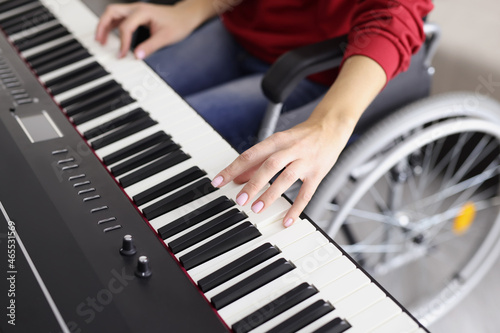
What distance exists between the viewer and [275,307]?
0.70 m

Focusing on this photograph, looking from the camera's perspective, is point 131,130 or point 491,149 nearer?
point 131,130

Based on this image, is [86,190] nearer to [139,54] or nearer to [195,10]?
[139,54]

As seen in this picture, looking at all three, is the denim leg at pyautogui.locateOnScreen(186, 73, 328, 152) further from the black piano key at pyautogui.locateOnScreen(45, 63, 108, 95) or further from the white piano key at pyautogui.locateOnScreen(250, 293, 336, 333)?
the white piano key at pyautogui.locateOnScreen(250, 293, 336, 333)

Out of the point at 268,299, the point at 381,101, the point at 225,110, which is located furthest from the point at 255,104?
the point at 268,299

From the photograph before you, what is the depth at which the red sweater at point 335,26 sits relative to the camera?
1062 mm

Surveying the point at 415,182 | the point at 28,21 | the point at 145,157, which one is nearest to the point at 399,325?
the point at 145,157

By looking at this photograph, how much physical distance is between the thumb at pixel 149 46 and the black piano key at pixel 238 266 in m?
0.55

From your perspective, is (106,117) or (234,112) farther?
(234,112)

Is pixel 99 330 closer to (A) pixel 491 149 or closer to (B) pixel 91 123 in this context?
(B) pixel 91 123

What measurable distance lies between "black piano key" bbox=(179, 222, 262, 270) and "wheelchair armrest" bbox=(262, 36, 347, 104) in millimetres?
314

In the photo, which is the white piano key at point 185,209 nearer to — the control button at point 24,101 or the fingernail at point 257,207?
the fingernail at point 257,207

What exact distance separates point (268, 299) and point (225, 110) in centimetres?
60

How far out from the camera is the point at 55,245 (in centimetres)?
76

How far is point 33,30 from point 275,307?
0.86 meters
